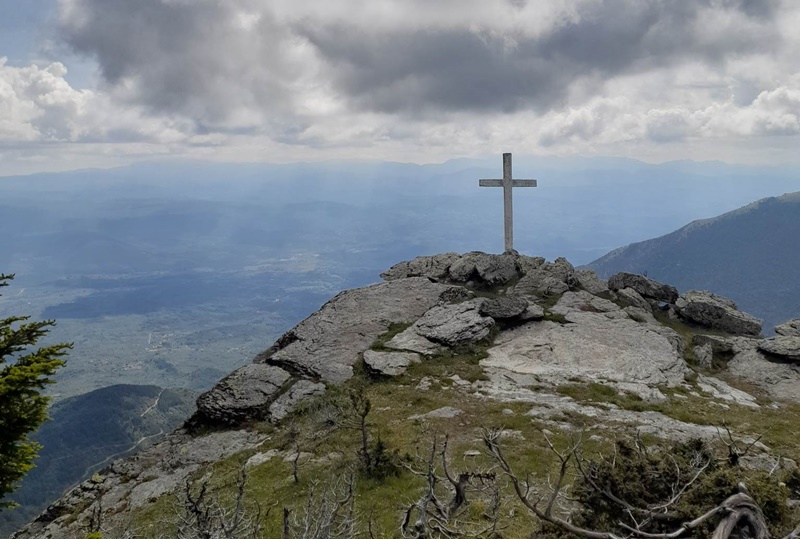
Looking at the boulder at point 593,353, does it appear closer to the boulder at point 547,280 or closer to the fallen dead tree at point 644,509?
the boulder at point 547,280

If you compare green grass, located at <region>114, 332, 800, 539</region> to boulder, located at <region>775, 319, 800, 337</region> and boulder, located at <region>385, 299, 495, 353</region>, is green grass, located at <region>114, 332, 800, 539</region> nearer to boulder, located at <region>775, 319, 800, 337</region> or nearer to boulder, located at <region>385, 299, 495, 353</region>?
boulder, located at <region>385, 299, 495, 353</region>

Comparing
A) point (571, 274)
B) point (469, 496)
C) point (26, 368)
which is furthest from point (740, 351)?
point (26, 368)

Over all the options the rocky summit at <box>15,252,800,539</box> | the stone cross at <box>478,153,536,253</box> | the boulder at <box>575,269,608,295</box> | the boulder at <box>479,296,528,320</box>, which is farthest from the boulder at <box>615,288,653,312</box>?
the stone cross at <box>478,153,536,253</box>

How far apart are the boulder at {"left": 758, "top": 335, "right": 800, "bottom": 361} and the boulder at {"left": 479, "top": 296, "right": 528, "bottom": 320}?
11459mm

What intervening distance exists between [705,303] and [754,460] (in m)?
17.2

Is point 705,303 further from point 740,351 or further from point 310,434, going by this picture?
point 310,434

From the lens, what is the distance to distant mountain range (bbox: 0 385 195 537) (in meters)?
147

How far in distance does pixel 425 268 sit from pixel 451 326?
813 centimetres

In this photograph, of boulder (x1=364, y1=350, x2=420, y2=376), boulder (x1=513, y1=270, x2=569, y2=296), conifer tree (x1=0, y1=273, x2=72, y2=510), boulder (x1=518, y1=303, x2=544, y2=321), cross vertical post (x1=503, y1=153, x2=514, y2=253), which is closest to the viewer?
conifer tree (x1=0, y1=273, x2=72, y2=510)

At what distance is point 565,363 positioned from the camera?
2284cm

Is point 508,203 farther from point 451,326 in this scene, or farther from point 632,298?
point 451,326

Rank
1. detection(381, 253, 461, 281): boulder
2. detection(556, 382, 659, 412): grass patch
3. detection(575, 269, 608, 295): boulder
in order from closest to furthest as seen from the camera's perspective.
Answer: detection(556, 382, 659, 412): grass patch, detection(575, 269, 608, 295): boulder, detection(381, 253, 461, 281): boulder

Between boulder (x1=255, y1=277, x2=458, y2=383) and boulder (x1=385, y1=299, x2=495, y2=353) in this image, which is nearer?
boulder (x1=255, y1=277, x2=458, y2=383)

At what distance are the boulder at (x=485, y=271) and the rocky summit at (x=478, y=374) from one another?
87mm
